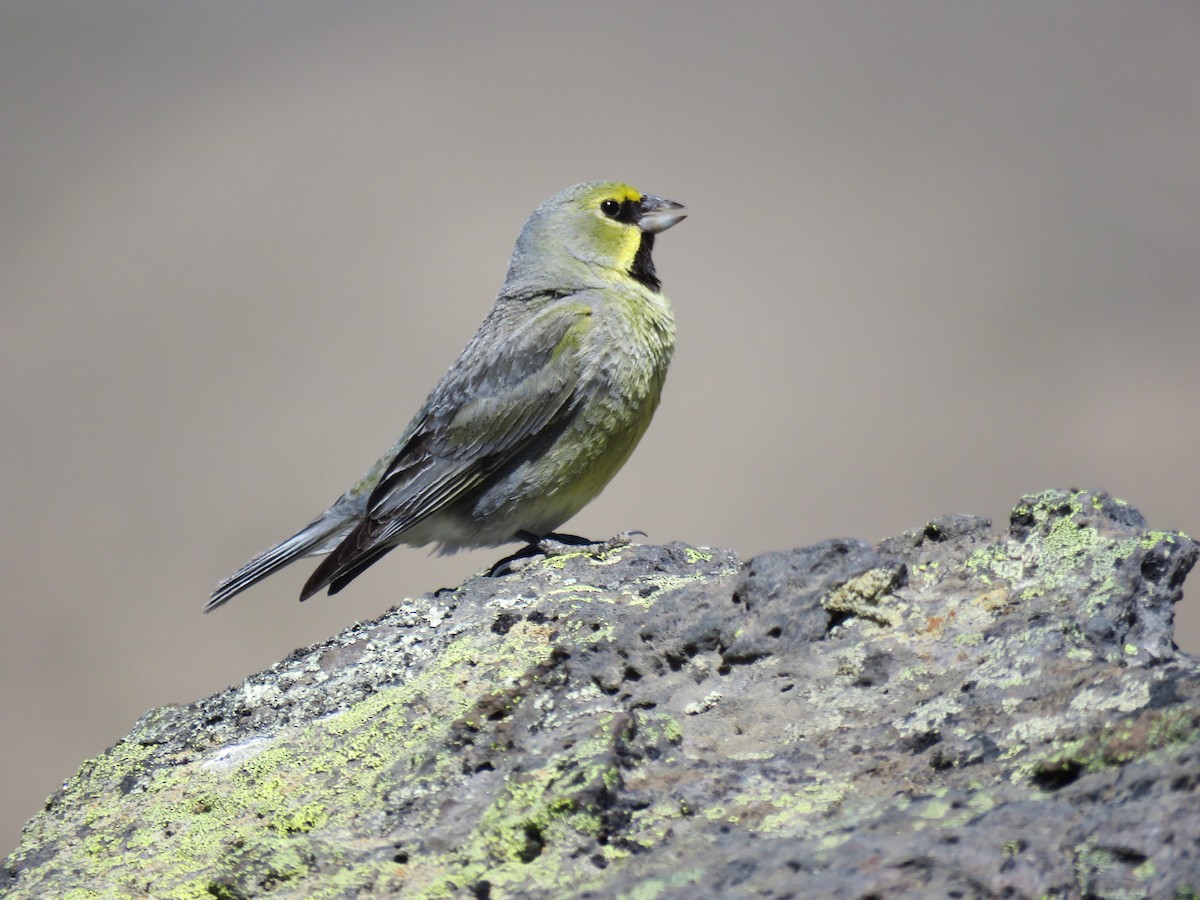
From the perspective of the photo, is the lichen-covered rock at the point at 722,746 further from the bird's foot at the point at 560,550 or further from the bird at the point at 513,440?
the bird at the point at 513,440

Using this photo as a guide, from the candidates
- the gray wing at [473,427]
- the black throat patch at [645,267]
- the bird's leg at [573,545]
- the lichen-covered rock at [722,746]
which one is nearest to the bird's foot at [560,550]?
the bird's leg at [573,545]

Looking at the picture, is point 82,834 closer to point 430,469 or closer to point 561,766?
point 561,766

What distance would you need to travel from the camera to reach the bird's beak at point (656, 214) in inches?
235

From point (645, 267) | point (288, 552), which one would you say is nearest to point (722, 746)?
point (288, 552)

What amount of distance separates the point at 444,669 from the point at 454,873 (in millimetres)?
803

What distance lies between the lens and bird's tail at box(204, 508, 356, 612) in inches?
205

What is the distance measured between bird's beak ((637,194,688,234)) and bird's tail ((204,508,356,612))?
78.1 inches

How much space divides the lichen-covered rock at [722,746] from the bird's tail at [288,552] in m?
2.16

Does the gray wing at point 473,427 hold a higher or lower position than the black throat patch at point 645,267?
lower

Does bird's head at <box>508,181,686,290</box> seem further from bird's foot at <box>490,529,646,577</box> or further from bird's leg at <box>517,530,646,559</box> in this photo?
bird's foot at <box>490,529,646,577</box>

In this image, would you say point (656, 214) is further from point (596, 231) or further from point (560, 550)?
point (560, 550)

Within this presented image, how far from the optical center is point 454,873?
79.9 inches

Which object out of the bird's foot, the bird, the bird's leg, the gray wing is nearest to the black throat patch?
the bird

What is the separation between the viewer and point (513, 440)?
5.06 metres
